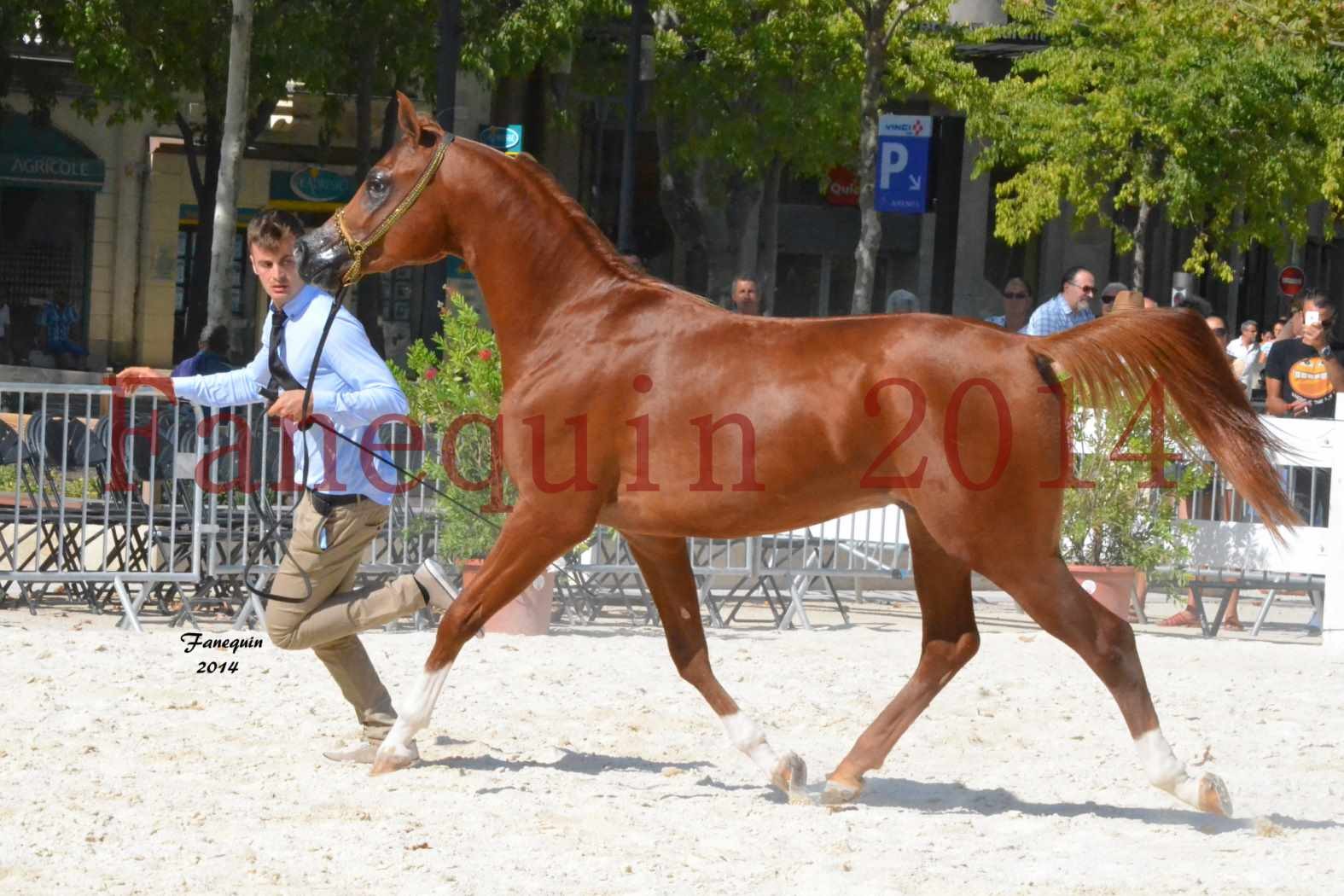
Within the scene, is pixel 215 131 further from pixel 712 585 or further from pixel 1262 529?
pixel 1262 529

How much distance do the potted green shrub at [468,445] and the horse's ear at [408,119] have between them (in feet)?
11.8

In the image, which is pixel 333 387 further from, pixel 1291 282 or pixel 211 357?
pixel 1291 282

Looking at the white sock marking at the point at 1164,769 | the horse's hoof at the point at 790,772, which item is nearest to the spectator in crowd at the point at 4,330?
the horse's hoof at the point at 790,772

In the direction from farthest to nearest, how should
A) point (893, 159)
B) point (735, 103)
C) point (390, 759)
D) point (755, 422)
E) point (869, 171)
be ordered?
point (893, 159)
point (735, 103)
point (869, 171)
point (390, 759)
point (755, 422)

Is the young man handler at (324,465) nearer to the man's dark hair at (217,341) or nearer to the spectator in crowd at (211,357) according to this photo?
the spectator in crowd at (211,357)

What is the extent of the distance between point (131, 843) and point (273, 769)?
1.05 metres

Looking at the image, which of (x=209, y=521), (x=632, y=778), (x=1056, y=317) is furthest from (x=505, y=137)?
(x=632, y=778)

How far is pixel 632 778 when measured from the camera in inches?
246

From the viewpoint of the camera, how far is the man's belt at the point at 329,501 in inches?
245

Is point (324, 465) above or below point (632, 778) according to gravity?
above

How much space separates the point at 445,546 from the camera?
9859 millimetres

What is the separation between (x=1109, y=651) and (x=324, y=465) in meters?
2.65

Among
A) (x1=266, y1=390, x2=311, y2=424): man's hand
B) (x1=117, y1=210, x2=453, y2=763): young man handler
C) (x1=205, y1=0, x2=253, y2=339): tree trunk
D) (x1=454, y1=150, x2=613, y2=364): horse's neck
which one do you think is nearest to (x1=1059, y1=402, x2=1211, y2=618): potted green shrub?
(x1=454, y1=150, x2=613, y2=364): horse's neck

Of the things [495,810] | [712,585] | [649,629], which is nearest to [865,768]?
[495,810]
